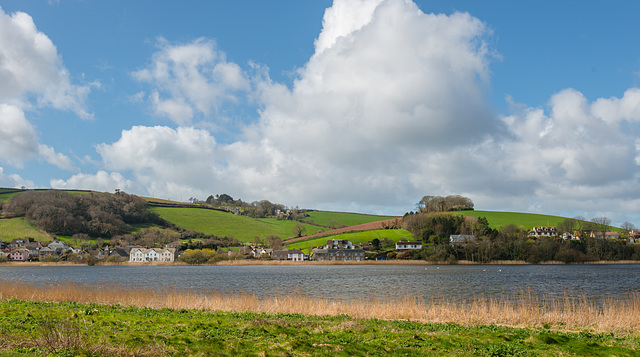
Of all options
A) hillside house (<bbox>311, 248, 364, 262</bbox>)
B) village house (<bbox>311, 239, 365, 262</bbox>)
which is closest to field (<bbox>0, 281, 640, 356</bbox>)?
hillside house (<bbox>311, 248, 364, 262</bbox>)

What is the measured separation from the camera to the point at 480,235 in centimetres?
13050

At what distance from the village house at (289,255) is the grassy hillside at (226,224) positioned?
1074 inches

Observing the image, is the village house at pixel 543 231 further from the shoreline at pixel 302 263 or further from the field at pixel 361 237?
the field at pixel 361 237

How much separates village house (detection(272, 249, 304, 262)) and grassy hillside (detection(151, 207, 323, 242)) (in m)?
27.3

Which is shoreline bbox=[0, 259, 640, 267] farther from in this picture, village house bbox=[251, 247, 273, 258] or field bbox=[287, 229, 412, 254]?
field bbox=[287, 229, 412, 254]

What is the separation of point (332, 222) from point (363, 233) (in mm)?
35010

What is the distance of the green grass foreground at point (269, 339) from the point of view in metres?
11.3

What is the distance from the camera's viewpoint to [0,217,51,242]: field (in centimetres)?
13595

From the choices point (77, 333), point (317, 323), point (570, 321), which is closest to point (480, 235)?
point (570, 321)

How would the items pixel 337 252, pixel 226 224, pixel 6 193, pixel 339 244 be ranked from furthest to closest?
pixel 226 224 < pixel 6 193 < pixel 339 244 < pixel 337 252

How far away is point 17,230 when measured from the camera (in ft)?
463

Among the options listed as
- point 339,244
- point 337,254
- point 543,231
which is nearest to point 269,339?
point 337,254

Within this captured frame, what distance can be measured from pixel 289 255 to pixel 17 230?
88.6m

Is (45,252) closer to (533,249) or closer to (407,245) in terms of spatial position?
(407,245)
